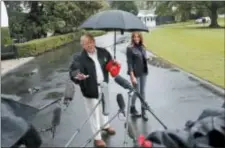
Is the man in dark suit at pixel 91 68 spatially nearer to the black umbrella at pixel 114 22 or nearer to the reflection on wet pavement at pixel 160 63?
the black umbrella at pixel 114 22

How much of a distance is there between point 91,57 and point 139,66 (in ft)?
6.39

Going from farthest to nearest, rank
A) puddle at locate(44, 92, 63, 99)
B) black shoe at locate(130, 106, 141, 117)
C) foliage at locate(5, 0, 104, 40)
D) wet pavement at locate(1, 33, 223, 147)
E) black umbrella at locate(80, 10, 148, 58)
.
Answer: foliage at locate(5, 0, 104, 40), puddle at locate(44, 92, 63, 99), black shoe at locate(130, 106, 141, 117), wet pavement at locate(1, 33, 223, 147), black umbrella at locate(80, 10, 148, 58)

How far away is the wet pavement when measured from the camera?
7219mm

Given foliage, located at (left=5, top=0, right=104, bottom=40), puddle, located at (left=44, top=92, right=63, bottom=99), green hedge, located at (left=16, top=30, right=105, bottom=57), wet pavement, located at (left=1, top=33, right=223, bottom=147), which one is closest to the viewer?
wet pavement, located at (left=1, top=33, right=223, bottom=147)

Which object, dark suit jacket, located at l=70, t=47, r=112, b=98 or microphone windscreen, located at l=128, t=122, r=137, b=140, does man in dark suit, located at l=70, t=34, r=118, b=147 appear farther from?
microphone windscreen, located at l=128, t=122, r=137, b=140

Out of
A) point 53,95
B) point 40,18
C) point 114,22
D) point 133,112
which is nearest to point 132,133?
point 114,22

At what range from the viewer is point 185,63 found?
56.9ft

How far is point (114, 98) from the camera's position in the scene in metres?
10.4

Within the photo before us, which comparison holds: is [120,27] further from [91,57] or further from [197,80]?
[197,80]

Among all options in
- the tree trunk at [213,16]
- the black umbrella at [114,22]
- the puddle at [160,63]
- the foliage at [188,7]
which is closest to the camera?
the black umbrella at [114,22]

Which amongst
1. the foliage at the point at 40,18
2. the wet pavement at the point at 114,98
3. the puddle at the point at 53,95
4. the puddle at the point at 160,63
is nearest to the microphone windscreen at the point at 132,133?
the wet pavement at the point at 114,98

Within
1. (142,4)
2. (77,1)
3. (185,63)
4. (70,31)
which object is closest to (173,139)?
(185,63)

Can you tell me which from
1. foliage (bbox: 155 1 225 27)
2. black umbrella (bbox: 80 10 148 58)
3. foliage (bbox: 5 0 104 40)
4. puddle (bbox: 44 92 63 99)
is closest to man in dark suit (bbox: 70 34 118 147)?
black umbrella (bbox: 80 10 148 58)

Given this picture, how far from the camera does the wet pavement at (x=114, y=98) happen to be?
7.22 meters
